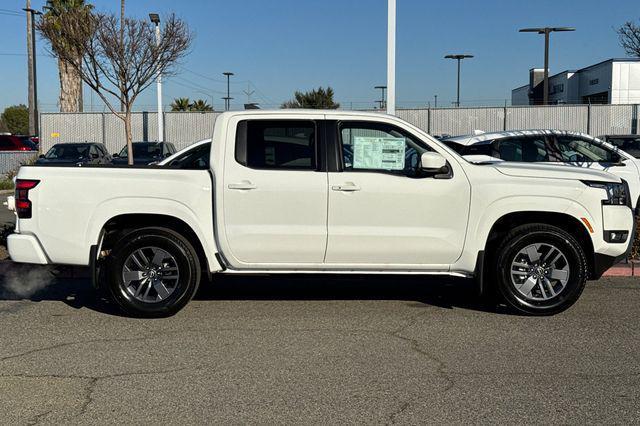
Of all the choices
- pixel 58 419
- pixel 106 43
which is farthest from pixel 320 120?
pixel 106 43

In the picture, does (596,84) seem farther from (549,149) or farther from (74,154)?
(549,149)

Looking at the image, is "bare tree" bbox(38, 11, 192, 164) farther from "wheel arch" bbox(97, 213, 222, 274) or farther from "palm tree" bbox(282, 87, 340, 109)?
"palm tree" bbox(282, 87, 340, 109)

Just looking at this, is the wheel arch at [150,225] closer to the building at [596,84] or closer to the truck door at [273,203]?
the truck door at [273,203]

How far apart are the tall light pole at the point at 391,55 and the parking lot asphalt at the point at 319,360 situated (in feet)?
18.0

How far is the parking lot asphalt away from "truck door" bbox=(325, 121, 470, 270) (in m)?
0.63

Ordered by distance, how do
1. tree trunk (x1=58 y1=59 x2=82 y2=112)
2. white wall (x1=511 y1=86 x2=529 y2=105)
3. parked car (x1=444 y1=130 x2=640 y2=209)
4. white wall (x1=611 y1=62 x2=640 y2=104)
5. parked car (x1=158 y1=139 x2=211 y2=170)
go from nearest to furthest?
parked car (x1=158 y1=139 x2=211 y2=170) → parked car (x1=444 y1=130 x2=640 y2=209) → tree trunk (x1=58 y1=59 x2=82 y2=112) → white wall (x1=611 y1=62 x2=640 y2=104) → white wall (x1=511 y1=86 x2=529 y2=105)

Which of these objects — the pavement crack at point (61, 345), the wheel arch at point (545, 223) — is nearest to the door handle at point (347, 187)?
the wheel arch at point (545, 223)

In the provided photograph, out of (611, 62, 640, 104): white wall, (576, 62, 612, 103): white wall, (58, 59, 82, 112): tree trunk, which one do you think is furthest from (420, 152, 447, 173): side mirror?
(576, 62, 612, 103): white wall

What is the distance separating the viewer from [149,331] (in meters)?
6.16

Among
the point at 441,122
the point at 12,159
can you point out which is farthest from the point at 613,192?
the point at 441,122

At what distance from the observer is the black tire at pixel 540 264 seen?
21.1 feet

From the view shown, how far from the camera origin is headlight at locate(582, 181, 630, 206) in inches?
255

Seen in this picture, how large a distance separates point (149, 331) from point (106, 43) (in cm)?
1376

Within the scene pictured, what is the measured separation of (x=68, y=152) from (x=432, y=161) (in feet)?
56.9
